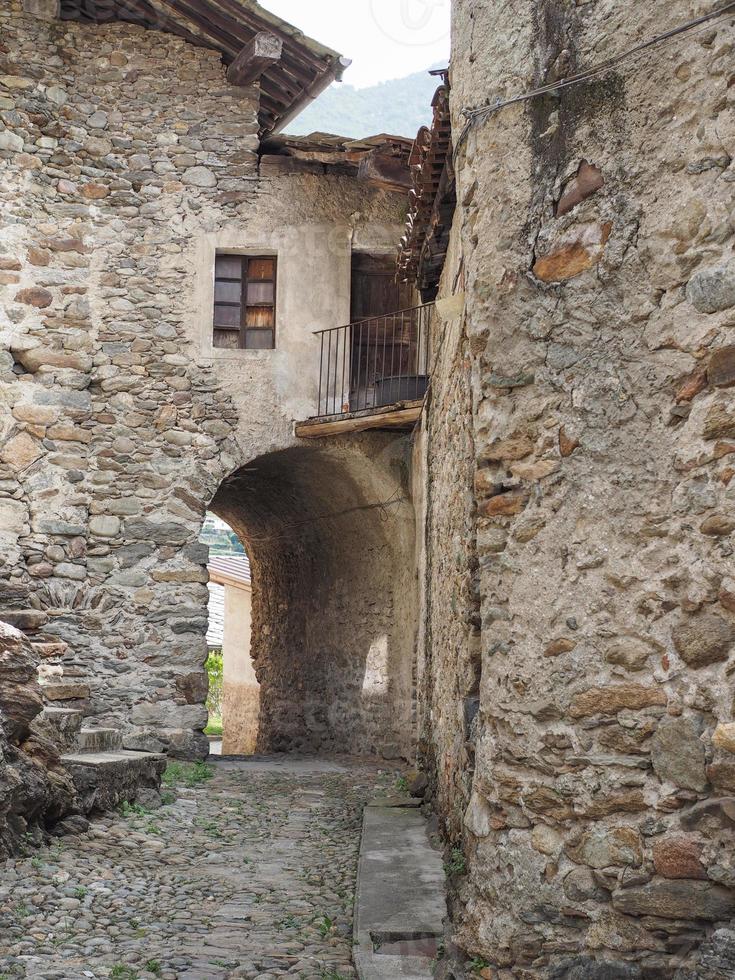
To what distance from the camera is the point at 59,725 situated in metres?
6.58

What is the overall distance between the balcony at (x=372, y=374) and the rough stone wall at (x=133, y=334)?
0.17m

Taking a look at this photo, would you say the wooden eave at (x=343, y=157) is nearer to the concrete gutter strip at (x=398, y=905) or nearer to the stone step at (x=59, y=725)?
the stone step at (x=59, y=725)

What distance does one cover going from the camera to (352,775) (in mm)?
8992

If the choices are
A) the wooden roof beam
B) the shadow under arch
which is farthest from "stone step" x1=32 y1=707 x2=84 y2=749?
the wooden roof beam

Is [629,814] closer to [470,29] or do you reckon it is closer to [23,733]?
[470,29]

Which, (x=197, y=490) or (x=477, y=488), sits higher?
(x=197, y=490)

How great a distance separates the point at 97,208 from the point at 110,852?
6.22 meters

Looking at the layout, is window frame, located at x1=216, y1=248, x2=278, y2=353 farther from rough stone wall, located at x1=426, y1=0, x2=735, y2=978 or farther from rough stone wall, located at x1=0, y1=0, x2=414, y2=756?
rough stone wall, located at x1=426, y1=0, x2=735, y2=978

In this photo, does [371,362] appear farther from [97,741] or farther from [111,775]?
[111,775]

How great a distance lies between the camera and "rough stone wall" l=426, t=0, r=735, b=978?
2840 millimetres

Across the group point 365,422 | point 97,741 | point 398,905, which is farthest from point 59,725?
point 365,422

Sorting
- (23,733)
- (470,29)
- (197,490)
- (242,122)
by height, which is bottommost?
(23,733)

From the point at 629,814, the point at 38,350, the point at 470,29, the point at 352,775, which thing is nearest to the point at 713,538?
the point at 629,814

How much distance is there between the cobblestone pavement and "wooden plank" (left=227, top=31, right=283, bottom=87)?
6420 millimetres
